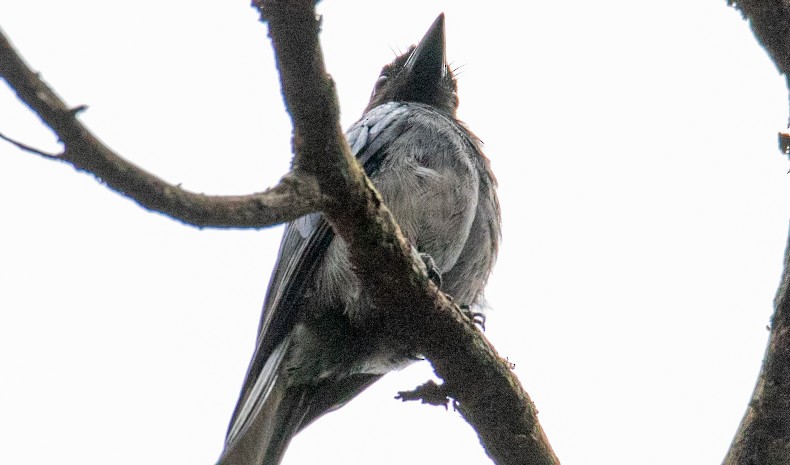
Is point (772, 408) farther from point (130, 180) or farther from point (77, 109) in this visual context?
point (77, 109)

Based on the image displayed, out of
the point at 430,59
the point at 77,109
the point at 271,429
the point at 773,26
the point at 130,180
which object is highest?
the point at 430,59

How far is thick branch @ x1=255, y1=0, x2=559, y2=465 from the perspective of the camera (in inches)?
111

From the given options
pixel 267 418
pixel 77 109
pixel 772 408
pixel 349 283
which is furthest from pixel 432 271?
pixel 77 109

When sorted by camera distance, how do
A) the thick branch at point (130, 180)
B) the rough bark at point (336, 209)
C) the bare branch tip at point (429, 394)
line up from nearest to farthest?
the thick branch at point (130, 180) → the rough bark at point (336, 209) → the bare branch tip at point (429, 394)

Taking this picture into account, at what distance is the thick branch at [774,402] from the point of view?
3330mm

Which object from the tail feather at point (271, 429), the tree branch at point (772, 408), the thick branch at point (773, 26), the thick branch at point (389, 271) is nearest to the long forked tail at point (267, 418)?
the tail feather at point (271, 429)

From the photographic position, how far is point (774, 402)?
3.35 metres

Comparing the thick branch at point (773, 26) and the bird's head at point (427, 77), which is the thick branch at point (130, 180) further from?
the bird's head at point (427, 77)

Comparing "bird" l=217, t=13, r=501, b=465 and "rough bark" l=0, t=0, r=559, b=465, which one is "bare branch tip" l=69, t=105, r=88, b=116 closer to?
"rough bark" l=0, t=0, r=559, b=465

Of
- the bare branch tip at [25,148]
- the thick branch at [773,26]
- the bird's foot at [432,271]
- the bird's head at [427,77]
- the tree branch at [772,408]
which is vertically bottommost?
the tree branch at [772,408]

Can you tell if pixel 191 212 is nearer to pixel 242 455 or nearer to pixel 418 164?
pixel 242 455

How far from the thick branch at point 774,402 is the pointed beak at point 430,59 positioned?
368 centimetres

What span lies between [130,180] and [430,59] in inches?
177

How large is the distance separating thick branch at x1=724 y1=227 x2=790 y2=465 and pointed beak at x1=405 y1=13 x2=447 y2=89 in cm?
368
